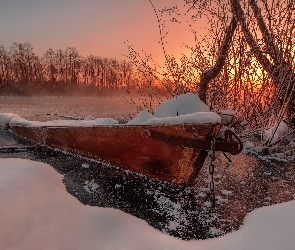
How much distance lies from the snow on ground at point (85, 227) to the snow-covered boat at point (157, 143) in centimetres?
149

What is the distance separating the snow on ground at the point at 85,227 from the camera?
6.67 feet

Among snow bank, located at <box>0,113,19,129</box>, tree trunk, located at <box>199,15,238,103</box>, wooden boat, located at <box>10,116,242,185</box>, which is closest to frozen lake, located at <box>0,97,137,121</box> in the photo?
snow bank, located at <box>0,113,19,129</box>

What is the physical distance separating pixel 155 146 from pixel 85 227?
218 centimetres

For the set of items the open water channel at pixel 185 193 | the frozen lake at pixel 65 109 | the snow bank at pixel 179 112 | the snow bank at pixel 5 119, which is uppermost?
the snow bank at pixel 179 112

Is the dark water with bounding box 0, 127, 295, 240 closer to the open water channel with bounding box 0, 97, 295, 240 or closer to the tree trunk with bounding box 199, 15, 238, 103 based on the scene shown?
the open water channel with bounding box 0, 97, 295, 240

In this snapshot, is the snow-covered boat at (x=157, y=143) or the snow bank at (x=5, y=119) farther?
the snow bank at (x=5, y=119)

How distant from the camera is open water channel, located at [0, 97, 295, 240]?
334cm

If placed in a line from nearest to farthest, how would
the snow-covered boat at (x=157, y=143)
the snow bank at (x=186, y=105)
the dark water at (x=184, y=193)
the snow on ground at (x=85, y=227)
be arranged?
the snow on ground at (x=85, y=227)
the dark water at (x=184, y=193)
the snow-covered boat at (x=157, y=143)
the snow bank at (x=186, y=105)

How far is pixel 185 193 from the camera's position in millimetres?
4199

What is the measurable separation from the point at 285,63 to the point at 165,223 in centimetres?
487

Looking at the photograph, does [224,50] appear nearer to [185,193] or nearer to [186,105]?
[186,105]

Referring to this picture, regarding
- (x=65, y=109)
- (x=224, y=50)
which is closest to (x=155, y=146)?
(x=224, y=50)

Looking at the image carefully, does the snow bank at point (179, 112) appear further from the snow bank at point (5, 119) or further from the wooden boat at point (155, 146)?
the snow bank at point (5, 119)

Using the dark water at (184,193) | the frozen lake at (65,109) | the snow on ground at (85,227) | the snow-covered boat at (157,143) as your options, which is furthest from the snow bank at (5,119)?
the snow on ground at (85,227)
